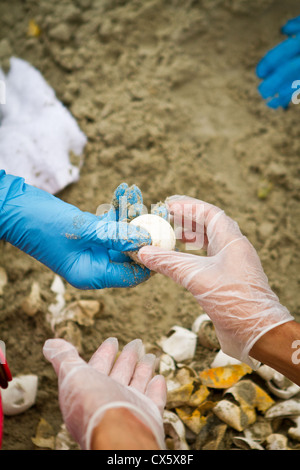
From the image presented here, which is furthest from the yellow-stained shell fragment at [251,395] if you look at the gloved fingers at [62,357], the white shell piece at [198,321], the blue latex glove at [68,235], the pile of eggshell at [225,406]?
the gloved fingers at [62,357]

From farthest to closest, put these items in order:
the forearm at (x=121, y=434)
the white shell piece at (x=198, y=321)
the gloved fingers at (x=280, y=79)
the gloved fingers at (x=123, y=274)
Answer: the gloved fingers at (x=280, y=79)
the white shell piece at (x=198, y=321)
the gloved fingers at (x=123, y=274)
the forearm at (x=121, y=434)

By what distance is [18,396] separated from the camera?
1.65 meters

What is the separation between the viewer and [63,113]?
2396mm

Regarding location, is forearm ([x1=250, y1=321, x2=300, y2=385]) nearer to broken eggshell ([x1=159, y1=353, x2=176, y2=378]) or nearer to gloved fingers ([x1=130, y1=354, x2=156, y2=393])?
gloved fingers ([x1=130, y1=354, x2=156, y2=393])

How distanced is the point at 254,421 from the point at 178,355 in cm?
44

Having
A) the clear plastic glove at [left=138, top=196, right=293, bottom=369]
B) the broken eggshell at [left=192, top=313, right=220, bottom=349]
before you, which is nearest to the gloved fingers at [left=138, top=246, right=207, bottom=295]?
the clear plastic glove at [left=138, top=196, right=293, bottom=369]

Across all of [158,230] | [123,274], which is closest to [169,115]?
[158,230]

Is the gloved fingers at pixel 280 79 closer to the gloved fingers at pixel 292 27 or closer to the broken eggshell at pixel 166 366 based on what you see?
the gloved fingers at pixel 292 27

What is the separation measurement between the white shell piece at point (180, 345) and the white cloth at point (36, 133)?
1129mm

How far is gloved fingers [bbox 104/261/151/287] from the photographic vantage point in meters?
1.61

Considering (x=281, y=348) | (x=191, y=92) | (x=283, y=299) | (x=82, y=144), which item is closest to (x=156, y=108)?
(x=191, y=92)

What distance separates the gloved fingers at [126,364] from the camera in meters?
1.35

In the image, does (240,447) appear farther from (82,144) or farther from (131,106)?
(131,106)

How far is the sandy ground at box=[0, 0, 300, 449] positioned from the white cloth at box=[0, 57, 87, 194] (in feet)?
0.30
